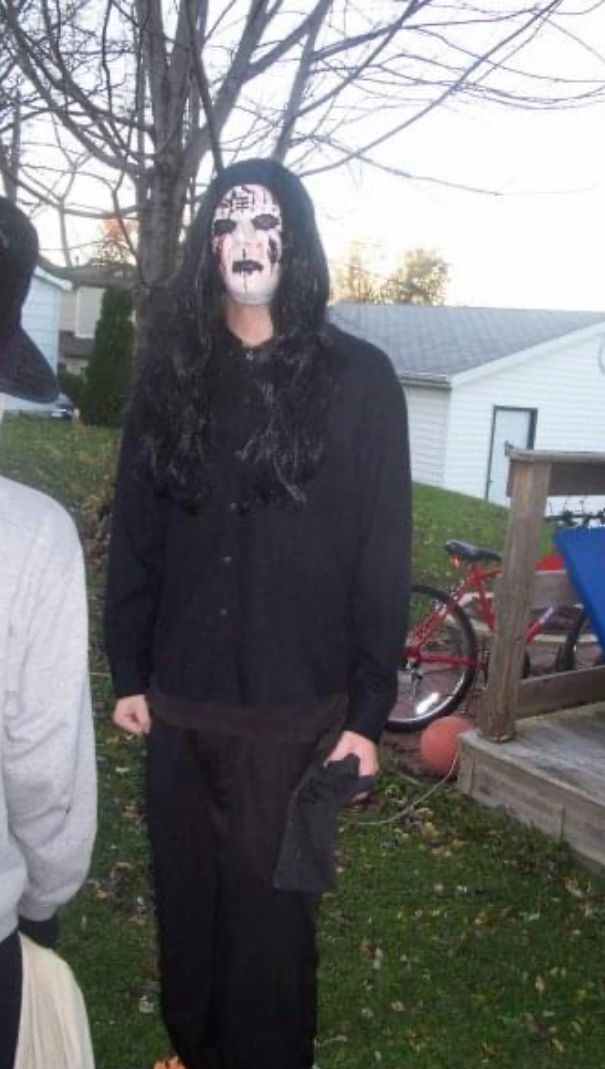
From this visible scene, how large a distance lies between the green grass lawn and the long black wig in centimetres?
160

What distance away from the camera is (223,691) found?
221 cm

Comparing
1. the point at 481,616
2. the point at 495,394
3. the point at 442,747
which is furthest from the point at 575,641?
the point at 495,394

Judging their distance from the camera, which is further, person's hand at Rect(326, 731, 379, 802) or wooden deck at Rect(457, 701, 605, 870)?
wooden deck at Rect(457, 701, 605, 870)

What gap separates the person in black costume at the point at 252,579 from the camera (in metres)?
2.18

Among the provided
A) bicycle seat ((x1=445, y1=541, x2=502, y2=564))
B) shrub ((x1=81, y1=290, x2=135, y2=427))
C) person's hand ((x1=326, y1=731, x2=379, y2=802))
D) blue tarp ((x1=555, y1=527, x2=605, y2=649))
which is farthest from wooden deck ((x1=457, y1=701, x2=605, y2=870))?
shrub ((x1=81, y1=290, x2=135, y2=427))

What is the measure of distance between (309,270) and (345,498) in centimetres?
46

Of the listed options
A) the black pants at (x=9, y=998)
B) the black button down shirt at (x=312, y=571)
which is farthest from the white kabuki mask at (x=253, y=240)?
the black pants at (x=9, y=998)

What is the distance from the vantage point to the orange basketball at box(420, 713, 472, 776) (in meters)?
4.84

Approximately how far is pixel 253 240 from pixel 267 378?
269 millimetres

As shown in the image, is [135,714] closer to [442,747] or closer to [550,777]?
[550,777]

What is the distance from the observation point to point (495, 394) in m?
20.9

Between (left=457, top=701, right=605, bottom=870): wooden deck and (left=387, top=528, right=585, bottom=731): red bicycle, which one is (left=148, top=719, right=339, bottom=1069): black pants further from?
(left=387, top=528, right=585, bottom=731): red bicycle

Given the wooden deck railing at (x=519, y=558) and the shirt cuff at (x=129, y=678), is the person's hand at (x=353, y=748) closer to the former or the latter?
the shirt cuff at (x=129, y=678)

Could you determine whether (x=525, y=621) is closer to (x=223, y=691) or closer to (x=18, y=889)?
(x=223, y=691)
